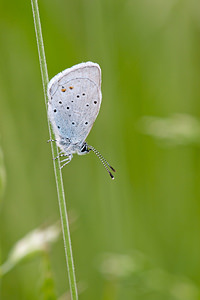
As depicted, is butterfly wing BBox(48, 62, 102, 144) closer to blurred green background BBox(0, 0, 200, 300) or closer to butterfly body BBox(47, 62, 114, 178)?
butterfly body BBox(47, 62, 114, 178)

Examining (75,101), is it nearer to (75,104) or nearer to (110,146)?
(75,104)

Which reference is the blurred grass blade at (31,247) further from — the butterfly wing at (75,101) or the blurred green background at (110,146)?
the blurred green background at (110,146)

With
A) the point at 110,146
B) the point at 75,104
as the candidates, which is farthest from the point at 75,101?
the point at 110,146

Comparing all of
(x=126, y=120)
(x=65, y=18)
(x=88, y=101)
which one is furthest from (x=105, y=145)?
(x=88, y=101)

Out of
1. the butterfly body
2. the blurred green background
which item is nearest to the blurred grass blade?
the butterfly body

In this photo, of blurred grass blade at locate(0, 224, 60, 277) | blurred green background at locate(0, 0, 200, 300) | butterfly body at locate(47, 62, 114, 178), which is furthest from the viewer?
blurred green background at locate(0, 0, 200, 300)
